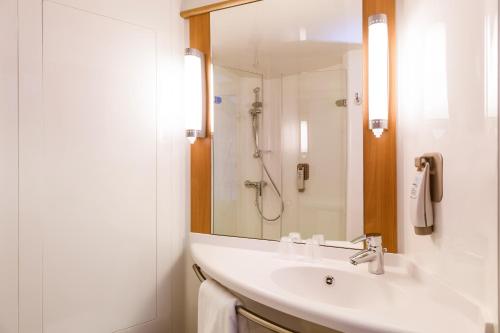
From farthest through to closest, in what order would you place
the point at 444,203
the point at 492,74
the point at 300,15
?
the point at 300,15 → the point at 444,203 → the point at 492,74

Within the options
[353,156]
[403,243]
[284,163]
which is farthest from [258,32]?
[403,243]

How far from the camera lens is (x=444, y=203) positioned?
2.97 ft

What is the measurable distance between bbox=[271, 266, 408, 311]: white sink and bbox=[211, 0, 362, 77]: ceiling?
833 millimetres

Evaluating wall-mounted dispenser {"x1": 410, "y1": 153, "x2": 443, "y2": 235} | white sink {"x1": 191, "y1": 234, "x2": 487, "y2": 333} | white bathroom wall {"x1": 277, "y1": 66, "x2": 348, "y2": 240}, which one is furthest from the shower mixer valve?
wall-mounted dispenser {"x1": 410, "y1": 153, "x2": 443, "y2": 235}

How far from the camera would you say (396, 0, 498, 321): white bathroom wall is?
27.5 inches

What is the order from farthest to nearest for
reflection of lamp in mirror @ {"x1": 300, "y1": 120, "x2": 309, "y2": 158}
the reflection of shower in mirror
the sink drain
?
the reflection of shower in mirror
reflection of lamp in mirror @ {"x1": 300, "y1": 120, "x2": 309, "y2": 158}
the sink drain

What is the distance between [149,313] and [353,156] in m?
1.21

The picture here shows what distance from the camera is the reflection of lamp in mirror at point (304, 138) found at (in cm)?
149

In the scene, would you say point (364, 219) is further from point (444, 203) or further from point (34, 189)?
point (34, 189)

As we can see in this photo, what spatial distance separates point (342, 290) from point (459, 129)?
673mm

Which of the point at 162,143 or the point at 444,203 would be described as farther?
the point at 162,143

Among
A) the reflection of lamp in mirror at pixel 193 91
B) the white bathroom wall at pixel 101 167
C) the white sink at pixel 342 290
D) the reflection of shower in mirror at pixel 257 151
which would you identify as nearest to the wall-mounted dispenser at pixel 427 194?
the white sink at pixel 342 290

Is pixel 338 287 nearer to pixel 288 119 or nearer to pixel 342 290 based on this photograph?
pixel 342 290

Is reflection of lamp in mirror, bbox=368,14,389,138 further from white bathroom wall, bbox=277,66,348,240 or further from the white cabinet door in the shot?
the white cabinet door
